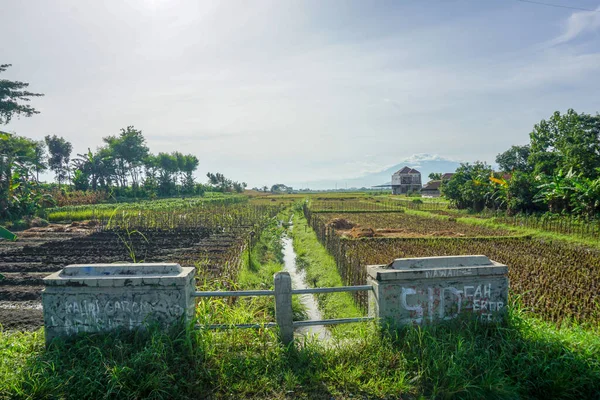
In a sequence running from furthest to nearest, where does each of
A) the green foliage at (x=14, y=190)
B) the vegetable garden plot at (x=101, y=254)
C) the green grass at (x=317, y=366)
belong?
the green foliage at (x=14, y=190), the vegetable garden plot at (x=101, y=254), the green grass at (x=317, y=366)

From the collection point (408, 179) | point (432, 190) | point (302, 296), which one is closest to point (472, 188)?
point (302, 296)

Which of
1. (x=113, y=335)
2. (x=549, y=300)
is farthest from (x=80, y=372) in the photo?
(x=549, y=300)

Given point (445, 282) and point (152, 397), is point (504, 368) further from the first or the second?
point (152, 397)

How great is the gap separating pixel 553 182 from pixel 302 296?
1687cm

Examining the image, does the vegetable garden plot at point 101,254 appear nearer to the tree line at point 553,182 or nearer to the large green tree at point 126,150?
the tree line at point 553,182

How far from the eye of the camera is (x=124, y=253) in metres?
12.6

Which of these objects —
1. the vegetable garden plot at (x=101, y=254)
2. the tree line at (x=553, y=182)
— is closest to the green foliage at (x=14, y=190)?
the vegetable garden plot at (x=101, y=254)

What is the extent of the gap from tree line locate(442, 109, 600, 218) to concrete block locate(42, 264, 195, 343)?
59.1 ft

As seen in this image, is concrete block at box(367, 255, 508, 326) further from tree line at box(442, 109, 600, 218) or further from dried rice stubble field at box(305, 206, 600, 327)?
tree line at box(442, 109, 600, 218)

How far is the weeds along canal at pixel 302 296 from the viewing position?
21.8 ft

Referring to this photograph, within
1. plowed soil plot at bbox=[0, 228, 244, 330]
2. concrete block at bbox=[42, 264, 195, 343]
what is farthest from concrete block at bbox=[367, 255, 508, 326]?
plowed soil plot at bbox=[0, 228, 244, 330]

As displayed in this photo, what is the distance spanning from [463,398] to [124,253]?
12.1 meters

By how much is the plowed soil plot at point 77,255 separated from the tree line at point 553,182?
1594 cm

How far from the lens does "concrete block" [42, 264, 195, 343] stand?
374 cm
